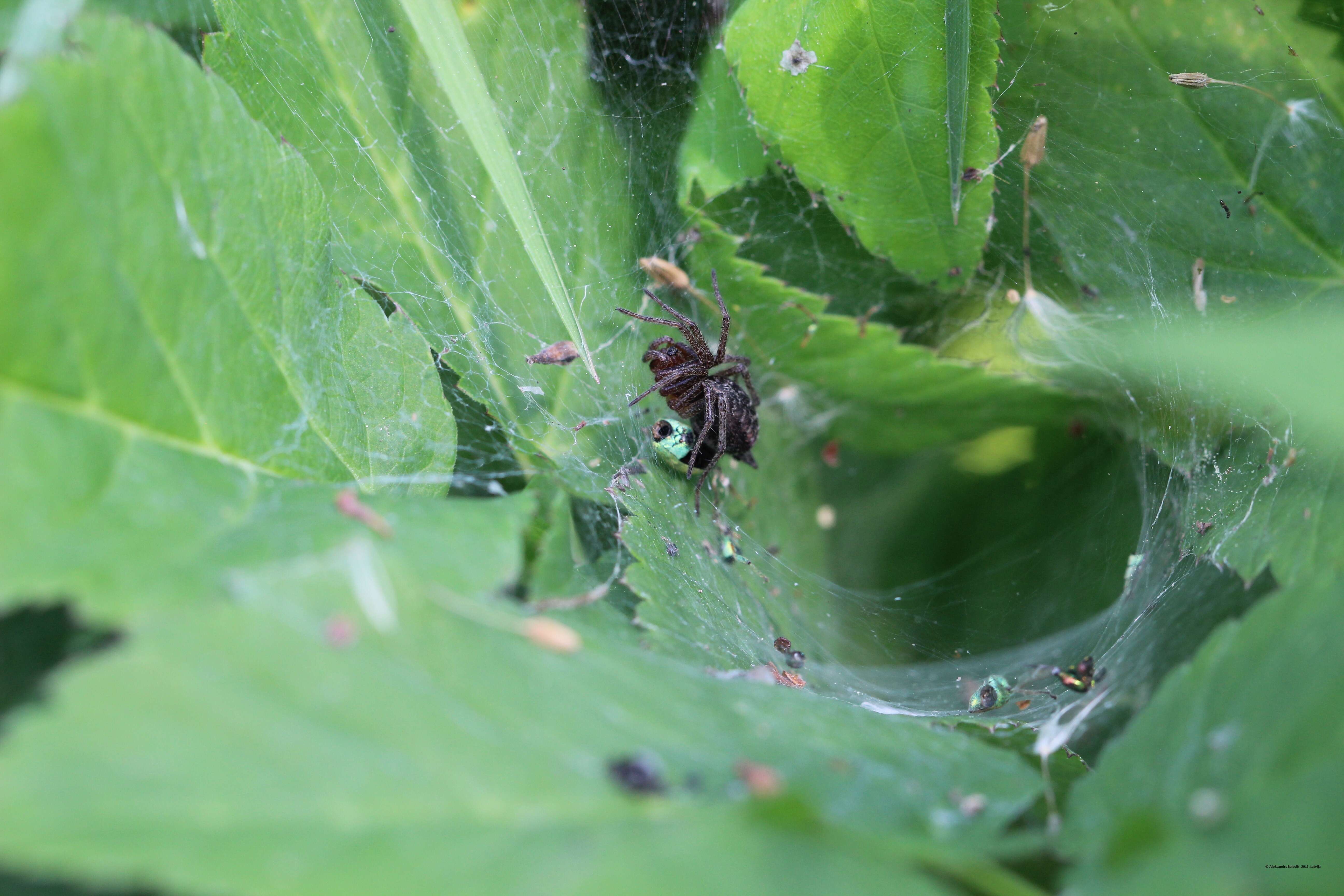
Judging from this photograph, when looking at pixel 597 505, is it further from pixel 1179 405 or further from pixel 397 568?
pixel 1179 405

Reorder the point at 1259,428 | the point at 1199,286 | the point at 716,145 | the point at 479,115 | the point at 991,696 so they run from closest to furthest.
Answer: the point at 479,115 < the point at 1259,428 < the point at 991,696 < the point at 1199,286 < the point at 716,145

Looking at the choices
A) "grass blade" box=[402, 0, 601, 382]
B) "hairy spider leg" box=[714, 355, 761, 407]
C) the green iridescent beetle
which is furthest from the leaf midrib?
"hairy spider leg" box=[714, 355, 761, 407]

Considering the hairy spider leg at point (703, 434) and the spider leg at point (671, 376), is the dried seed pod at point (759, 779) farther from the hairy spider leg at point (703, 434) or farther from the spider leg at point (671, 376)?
the spider leg at point (671, 376)

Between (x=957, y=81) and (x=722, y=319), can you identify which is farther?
(x=722, y=319)

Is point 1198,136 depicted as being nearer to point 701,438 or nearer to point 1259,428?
point 1259,428

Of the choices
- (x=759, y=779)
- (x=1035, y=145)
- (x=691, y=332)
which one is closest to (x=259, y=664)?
(x=759, y=779)

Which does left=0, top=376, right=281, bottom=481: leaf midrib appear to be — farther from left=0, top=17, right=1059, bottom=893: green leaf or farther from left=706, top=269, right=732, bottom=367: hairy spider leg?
left=706, top=269, right=732, bottom=367: hairy spider leg
